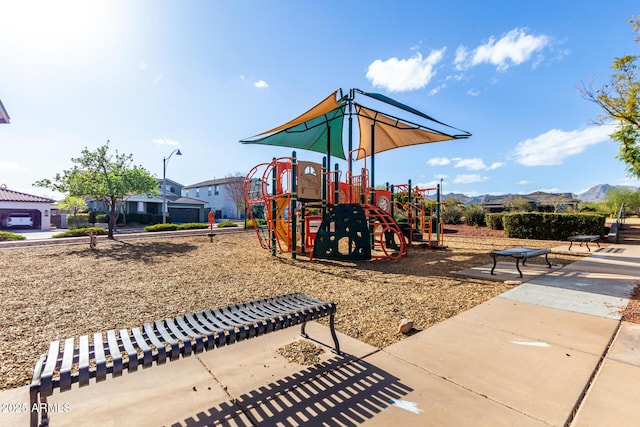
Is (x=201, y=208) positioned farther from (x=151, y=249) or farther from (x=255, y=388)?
(x=255, y=388)

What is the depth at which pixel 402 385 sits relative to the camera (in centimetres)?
242

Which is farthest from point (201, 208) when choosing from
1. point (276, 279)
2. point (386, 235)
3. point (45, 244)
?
point (276, 279)

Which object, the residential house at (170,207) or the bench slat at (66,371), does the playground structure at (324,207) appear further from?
the residential house at (170,207)

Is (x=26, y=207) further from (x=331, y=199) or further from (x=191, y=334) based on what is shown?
(x=191, y=334)

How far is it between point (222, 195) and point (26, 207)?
76.0 feet

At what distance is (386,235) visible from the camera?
1152 cm

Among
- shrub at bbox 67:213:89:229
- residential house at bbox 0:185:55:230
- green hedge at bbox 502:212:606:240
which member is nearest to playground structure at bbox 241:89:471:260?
green hedge at bbox 502:212:606:240

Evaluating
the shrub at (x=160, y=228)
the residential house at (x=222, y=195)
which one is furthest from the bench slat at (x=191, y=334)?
the residential house at (x=222, y=195)

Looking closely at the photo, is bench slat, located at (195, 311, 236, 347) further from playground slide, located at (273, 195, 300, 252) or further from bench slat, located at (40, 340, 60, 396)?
playground slide, located at (273, 195, 300, 252)

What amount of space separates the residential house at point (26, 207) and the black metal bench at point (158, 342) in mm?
34197

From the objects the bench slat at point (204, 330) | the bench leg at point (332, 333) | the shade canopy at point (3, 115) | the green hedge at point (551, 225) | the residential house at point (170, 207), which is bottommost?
the bench leg at point (332, 333)

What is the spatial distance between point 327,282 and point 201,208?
3889 cm

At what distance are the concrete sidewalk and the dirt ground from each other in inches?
21.7

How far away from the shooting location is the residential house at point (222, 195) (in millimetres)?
43634
